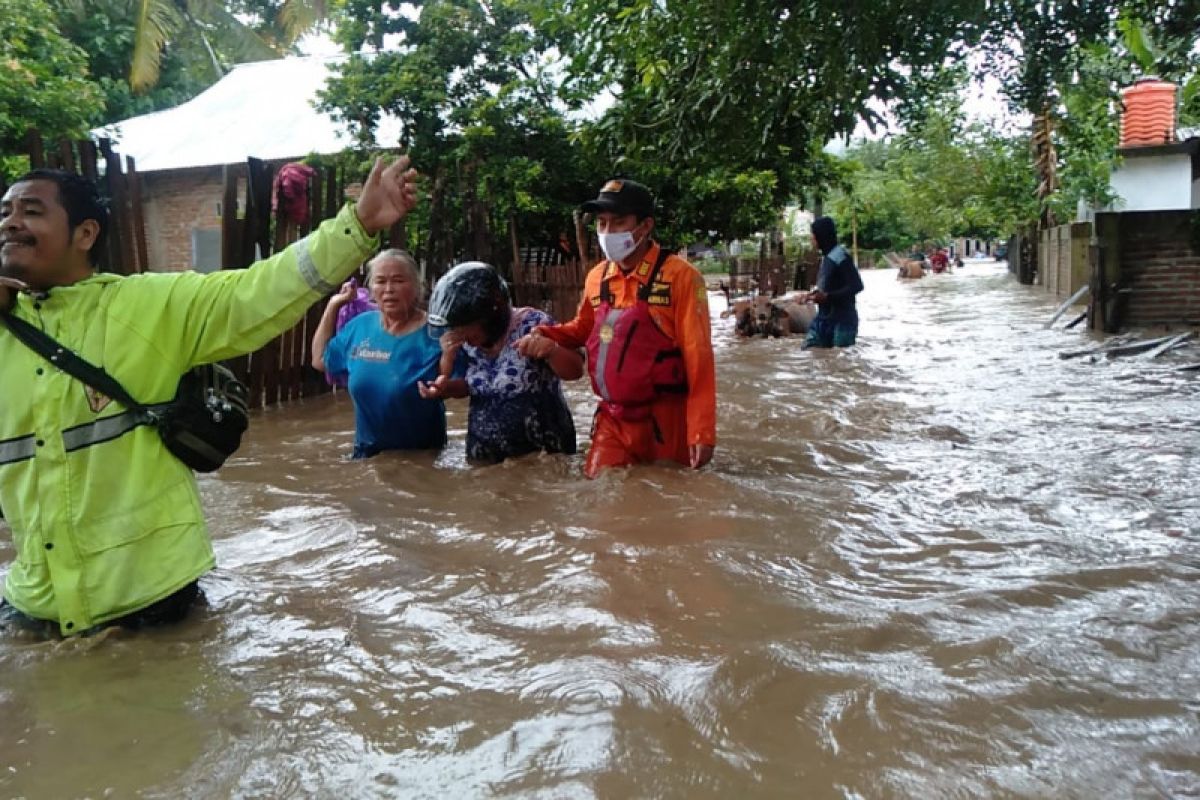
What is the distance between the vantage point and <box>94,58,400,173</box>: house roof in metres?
16.7

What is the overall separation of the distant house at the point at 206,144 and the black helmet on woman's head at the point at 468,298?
1204 centimetres

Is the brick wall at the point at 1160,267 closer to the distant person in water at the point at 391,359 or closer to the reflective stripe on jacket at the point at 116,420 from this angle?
the distant person in water at the point at 391,359

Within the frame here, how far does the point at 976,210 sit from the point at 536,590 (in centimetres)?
3223

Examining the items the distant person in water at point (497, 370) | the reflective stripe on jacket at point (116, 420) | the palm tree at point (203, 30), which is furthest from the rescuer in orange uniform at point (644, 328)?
the palm tree at point (203, 30)

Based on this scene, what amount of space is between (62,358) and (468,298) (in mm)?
2235

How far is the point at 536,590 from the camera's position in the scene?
3.43 m

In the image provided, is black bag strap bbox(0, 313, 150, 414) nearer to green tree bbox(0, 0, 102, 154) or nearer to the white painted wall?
green tree bbox(0, 0, 102, 154)

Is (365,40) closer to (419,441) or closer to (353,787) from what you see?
(419,441)

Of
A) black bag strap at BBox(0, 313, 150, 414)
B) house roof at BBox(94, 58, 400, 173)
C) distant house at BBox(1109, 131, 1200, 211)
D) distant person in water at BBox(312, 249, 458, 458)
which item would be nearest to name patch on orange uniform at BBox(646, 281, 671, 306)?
distant person in water at BBox(312, 249, 458, 458)

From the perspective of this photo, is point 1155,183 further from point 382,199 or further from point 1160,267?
point 382,199

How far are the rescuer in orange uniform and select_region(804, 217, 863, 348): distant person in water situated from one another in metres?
5.84

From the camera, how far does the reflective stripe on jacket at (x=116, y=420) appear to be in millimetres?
2688

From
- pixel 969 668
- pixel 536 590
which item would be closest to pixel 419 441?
pixel 536 590

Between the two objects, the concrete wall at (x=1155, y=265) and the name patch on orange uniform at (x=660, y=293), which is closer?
the name patch on orange uniform at (x=660, y=293)
